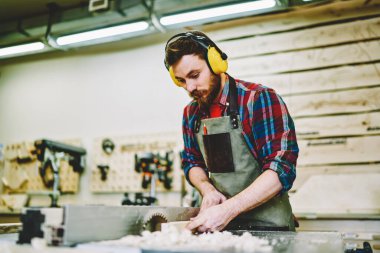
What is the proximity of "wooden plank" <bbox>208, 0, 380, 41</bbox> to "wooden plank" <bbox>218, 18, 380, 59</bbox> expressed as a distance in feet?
0.21

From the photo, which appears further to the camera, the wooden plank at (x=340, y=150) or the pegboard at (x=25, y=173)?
the pegboard at (x=25, y=173)

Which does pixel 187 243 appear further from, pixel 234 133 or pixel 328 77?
pixel 328 77

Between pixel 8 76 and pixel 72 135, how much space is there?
1.48 meters

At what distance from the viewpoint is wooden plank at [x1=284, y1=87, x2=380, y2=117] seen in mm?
3346

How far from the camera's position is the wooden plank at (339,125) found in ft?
10.9

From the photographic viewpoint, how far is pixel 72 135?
15.3 feet

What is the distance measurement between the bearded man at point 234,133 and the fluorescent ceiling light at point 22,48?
2.60m

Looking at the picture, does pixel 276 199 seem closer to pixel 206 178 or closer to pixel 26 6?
pixel 206 178

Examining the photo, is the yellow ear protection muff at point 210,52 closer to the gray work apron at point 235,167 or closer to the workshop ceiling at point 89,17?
the gray work apron at point 235,167

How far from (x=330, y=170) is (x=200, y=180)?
5.62 ft

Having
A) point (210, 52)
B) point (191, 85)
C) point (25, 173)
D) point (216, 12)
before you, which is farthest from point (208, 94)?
point (25, 173)

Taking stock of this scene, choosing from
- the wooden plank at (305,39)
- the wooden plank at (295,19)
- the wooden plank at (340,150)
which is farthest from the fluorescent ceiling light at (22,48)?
the wooden plank at (340,150)

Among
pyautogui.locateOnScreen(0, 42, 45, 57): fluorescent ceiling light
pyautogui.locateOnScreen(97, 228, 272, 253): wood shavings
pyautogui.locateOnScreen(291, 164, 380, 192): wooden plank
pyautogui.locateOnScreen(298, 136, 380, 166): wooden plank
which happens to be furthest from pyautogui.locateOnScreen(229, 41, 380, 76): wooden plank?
pyautogui.locateOnScreen(97, 228, 272, 253): wood shavings

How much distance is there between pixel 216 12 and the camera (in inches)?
128
